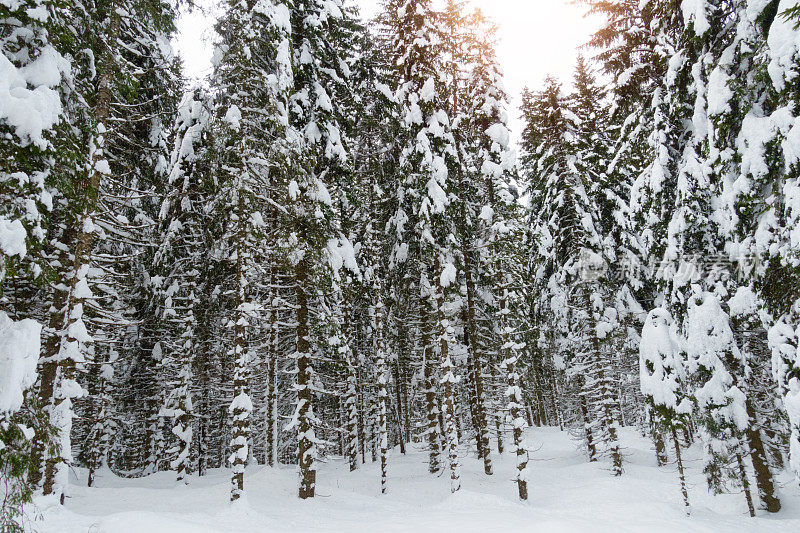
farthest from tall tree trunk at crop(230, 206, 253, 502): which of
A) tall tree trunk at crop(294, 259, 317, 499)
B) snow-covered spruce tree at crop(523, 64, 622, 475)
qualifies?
snow-covered spruce tree at crop(523, 64, 622, 475)

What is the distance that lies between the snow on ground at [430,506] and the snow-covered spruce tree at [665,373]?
8.35 ft

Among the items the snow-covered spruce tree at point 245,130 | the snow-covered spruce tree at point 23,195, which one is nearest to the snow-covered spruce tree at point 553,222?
the snow-covered spruce tree at point 245,130

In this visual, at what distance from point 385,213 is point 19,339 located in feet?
→ 46.4

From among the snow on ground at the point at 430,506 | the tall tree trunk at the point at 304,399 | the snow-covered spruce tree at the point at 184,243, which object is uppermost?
the snow-covered spruce tree at the point at 184,243

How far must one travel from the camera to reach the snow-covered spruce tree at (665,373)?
11133 millimetres

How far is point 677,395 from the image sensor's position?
11.3 m

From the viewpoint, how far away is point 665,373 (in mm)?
11422

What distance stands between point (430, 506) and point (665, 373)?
7942 millimetres

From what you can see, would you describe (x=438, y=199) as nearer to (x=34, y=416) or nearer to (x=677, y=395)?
(x=677, y=395)

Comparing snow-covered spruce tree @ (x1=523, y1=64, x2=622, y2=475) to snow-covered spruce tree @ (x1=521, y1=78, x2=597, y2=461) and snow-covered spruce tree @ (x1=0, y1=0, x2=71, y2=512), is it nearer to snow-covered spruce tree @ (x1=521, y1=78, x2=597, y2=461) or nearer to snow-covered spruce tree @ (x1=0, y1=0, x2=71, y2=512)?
snow-covered spruce tree @ (x1=521, y1=78, x2=597, y2=461)

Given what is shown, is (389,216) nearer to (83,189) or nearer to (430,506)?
(430,506)

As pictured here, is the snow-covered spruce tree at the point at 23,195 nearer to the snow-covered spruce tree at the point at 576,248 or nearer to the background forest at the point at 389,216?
the background forest at the point at 389,216

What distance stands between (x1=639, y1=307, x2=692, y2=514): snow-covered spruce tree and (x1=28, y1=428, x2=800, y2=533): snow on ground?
254 cm

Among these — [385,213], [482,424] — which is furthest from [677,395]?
[385,213]
